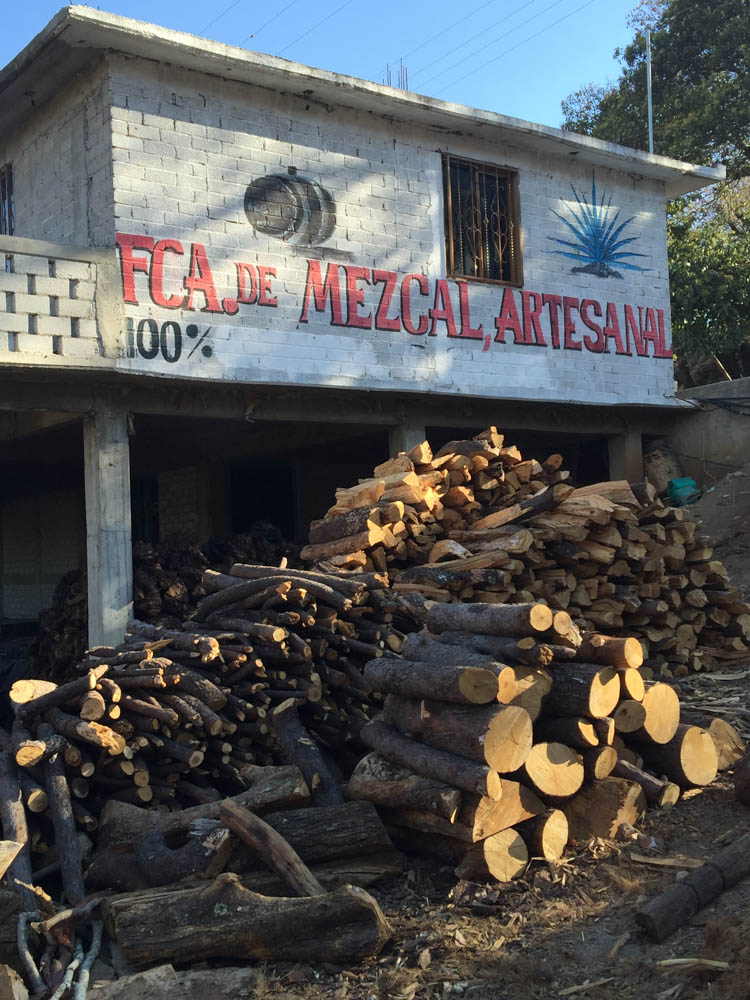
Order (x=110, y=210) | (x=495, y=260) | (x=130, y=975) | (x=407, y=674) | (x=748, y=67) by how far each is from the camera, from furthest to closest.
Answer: (x=748, y=67), (x=495, y=260), (x=110, y=210), (x=407, y=674), (x=130, y=975)

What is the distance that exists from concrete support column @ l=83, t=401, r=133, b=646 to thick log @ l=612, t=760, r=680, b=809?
6224 millimetres

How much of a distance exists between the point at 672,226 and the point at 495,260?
961 cm

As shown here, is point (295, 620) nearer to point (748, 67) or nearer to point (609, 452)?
point (609, 452)

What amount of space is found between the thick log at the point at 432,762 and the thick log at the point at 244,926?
81 centimetres

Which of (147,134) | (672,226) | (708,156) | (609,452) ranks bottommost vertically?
(609,452)

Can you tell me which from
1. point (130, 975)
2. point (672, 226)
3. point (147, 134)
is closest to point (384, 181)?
point (147, 134)

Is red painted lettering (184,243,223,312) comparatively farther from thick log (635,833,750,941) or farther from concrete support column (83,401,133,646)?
thick log (635,833,750,941)

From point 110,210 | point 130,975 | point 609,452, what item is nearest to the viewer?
point 130,975

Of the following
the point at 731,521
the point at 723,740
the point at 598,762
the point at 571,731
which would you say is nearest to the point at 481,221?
the point at 731,521

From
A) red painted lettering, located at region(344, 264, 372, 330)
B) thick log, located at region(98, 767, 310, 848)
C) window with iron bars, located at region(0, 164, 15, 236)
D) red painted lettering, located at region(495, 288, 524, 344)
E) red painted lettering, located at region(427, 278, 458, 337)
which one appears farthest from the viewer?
red painted lettering, located at region(495, 288, 524, 344)

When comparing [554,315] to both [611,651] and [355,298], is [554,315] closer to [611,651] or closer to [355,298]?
[355,298]

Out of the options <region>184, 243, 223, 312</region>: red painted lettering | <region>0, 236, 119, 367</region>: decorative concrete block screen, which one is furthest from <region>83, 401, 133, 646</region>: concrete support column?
<region>184, 243, 223, 312</region>: red painted lettering

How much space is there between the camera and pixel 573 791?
213 inches

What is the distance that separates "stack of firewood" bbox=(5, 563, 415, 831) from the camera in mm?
6113
